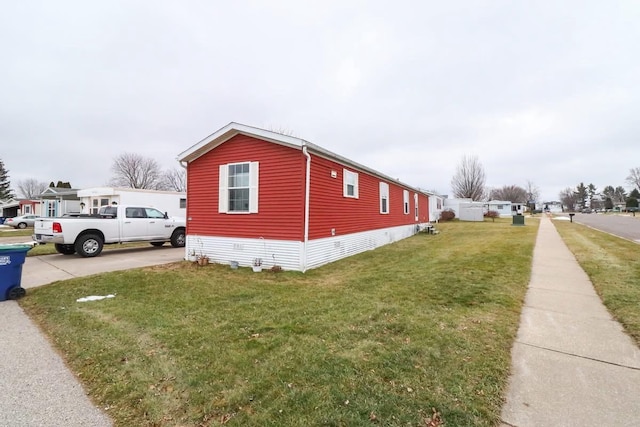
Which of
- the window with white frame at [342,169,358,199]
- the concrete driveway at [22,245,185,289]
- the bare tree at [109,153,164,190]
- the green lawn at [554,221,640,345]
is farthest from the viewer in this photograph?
the bare tree at [109,153,164,190]

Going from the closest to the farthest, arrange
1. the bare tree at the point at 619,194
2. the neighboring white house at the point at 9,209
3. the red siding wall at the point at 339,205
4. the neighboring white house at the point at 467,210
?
the red siding wall at the point at 339,205, the neighboring white house at the point at 467,210, the neighboring white house at the point at 9,209, the bare tree at the point at 619,194

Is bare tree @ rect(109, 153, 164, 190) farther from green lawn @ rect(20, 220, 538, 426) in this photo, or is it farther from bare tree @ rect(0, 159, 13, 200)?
green lawn @ rect(20, 220, 538, 426)

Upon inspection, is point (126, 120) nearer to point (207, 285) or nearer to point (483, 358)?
point (207, 285)

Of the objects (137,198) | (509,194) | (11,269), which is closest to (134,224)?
(11,269)

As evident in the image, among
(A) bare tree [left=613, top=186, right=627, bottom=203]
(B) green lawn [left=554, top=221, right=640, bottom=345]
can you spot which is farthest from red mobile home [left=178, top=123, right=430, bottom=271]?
(A) bare tree [left=613, top=186, right=627, bottom=203]

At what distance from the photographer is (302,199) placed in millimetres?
7508

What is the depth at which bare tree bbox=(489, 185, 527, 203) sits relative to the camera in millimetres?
69125

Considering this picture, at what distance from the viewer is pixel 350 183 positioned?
1036cm

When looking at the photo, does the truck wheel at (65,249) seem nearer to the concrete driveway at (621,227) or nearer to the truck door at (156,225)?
the truck door at (156,225)

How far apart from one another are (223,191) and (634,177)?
11000 centimetres

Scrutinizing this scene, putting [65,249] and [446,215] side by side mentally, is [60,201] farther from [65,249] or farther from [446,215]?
[446,215]

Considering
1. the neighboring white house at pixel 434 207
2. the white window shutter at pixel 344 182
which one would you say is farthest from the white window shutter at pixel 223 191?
the neighboring white house at pixel 434 207

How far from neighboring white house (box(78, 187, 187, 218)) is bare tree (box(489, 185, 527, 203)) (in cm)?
6969

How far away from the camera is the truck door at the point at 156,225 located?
40.0 ft
